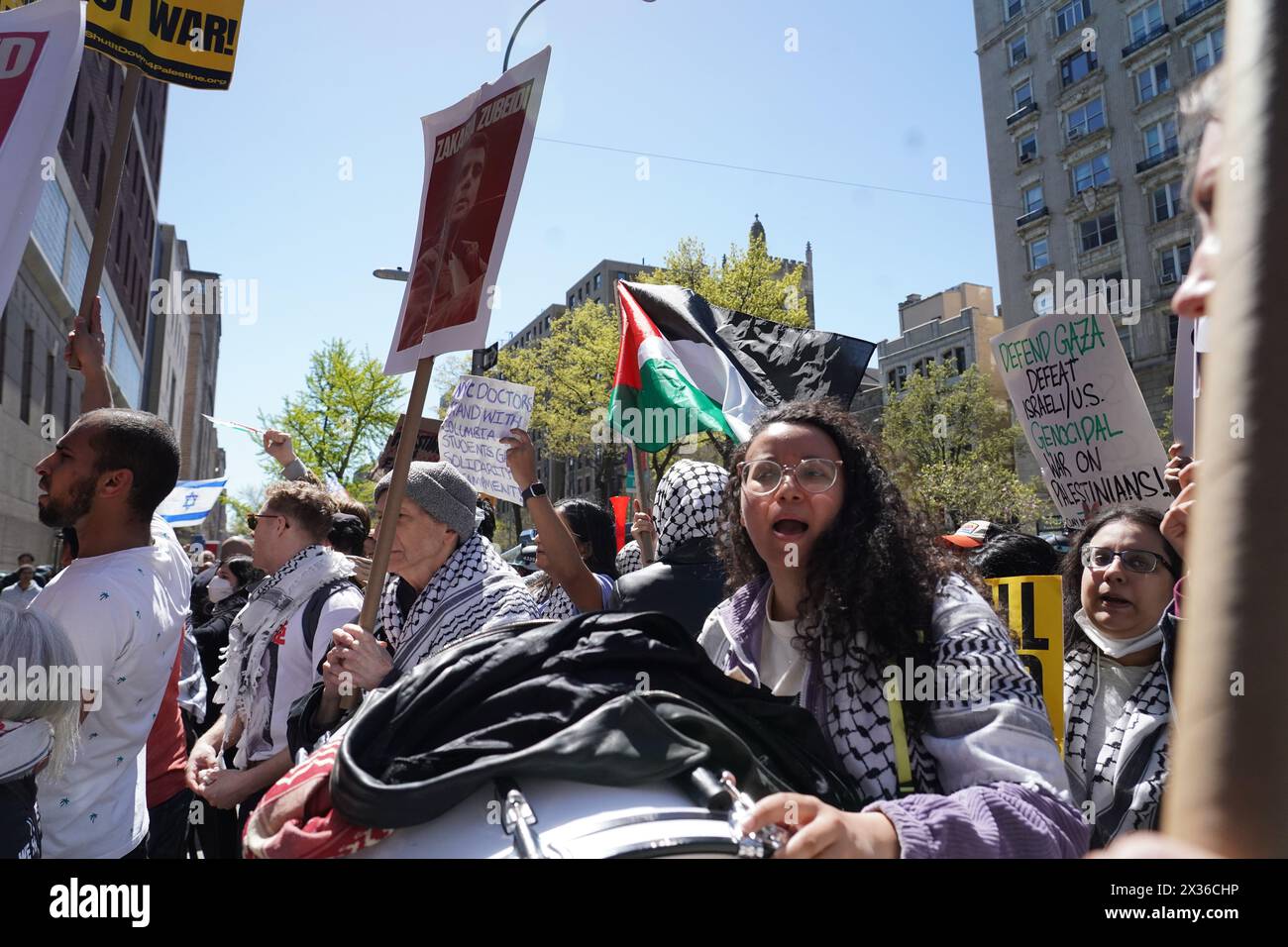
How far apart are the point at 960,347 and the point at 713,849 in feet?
154

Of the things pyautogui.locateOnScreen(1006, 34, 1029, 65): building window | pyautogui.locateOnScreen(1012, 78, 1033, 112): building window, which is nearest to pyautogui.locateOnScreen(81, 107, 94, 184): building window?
pyautogui.locateOnScreen(1012, 78, 1033, 112): building window

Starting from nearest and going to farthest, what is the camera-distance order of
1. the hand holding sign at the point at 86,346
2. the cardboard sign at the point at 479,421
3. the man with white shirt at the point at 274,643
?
the man with white shirt at the point at 274,643 < the hand holding sign at the point at 86,346 < the cardboard sign at the point at 479,421

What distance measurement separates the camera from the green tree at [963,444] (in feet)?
103

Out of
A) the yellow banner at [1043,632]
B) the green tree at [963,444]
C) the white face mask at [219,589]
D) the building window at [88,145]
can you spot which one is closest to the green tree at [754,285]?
the green tree at [963,444]

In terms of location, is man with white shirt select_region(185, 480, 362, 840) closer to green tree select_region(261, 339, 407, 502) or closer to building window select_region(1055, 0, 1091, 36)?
green tree select_region(261, 339, 407, 502)

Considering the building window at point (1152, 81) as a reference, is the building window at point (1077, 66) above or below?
above

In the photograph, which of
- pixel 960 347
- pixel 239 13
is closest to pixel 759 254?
pixel 960 347

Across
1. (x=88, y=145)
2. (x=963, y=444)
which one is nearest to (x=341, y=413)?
(x=88, y=145)

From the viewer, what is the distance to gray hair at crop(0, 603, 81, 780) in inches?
79.4

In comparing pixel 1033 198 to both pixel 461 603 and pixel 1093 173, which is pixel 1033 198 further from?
pixel 461 603

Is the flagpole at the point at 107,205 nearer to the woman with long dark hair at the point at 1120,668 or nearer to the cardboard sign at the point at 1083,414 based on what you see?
the woman with long dark hair at the point at 1120,668

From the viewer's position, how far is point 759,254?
93.4 feet

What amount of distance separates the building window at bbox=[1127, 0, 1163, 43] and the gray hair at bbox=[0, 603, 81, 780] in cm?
4332

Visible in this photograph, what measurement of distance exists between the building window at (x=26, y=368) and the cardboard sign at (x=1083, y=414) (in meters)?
18.5
